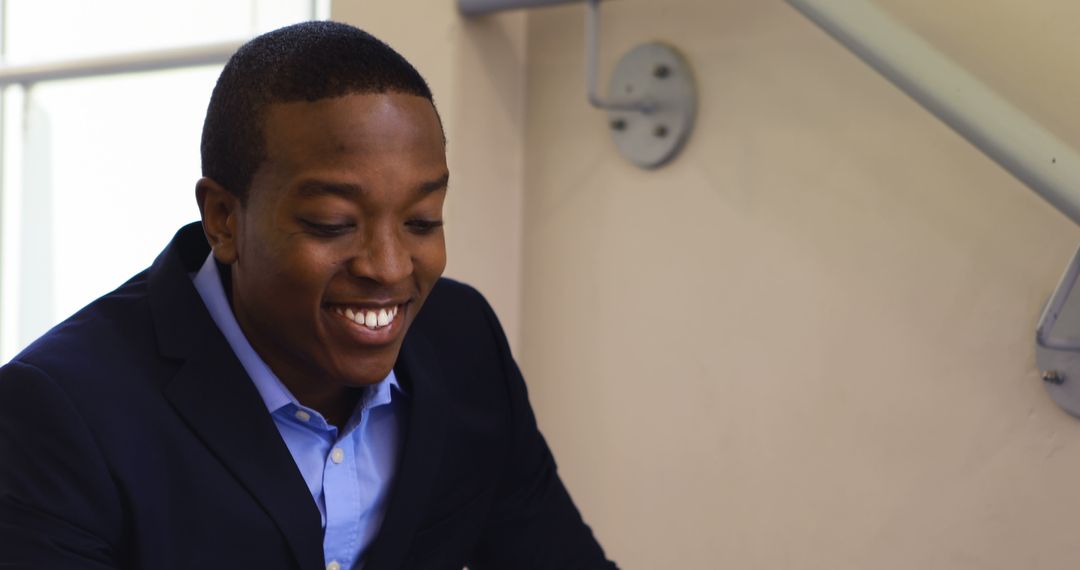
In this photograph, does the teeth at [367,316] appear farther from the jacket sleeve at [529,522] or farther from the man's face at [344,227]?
the jacket sleeve at [529,522]

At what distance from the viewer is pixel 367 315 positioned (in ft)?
3.05

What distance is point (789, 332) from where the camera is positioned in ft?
4.25

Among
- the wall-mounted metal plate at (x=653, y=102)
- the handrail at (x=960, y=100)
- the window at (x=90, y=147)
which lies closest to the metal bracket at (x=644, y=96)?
the wall-mounted metal plate at (x=653, y=102)

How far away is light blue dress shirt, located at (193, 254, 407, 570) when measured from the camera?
0.99 m

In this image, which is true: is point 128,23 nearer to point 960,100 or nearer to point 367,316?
point 367,316

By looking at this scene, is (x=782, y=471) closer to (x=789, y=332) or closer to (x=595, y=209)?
(x=789, y=332)

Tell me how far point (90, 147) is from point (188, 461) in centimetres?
126

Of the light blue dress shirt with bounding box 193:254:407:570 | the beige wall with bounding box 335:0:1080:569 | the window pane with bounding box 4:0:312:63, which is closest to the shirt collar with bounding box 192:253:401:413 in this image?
the light blue dress shirt with bounding box 193:254:407:570

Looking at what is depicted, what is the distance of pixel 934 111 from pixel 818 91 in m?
0.23

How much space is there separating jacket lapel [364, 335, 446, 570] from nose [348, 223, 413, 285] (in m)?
0.20

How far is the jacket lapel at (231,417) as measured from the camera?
36.4 inches

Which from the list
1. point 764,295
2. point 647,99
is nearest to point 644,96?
point 647,99

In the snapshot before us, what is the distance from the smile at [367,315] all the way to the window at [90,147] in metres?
0.99

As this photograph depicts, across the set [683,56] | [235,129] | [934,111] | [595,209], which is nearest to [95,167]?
[595,209]
